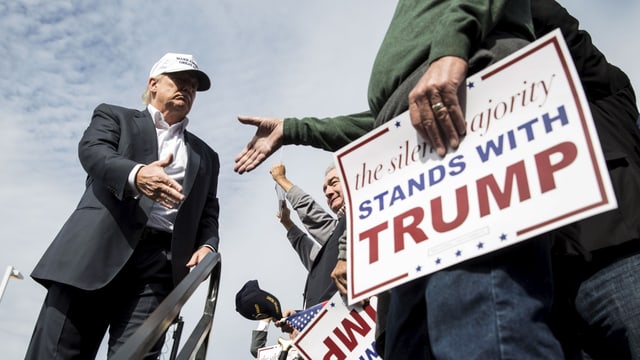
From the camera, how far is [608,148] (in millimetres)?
1647

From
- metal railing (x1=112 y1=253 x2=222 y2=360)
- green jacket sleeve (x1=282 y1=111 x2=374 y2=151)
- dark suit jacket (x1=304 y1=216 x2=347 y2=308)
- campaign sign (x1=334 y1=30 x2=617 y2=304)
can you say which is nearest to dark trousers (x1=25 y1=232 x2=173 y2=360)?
metal railing (x1=112 y1=253 x2=222 y2=360)

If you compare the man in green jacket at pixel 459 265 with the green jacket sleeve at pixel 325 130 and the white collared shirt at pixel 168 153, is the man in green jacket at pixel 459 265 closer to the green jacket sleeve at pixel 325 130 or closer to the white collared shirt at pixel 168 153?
the green jacket sleeve at pixel 325 130

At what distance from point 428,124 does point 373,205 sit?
0.26 metres

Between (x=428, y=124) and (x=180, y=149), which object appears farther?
(x=180, y=149)

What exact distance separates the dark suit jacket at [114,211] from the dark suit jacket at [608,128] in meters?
1.73

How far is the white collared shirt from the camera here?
267 cm

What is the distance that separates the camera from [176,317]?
2223 mm

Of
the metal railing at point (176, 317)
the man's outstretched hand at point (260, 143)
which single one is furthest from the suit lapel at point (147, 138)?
the man's outstretched hand at point (260, 143)

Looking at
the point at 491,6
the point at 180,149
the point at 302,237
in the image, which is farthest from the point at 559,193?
the point at 302,237

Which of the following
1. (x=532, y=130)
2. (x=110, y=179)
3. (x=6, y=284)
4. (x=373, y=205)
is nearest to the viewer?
(x=532, y=130)

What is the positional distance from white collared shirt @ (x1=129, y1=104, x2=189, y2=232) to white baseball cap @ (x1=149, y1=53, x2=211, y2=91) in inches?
8.5

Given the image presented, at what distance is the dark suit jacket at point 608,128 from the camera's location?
1491 millimetres

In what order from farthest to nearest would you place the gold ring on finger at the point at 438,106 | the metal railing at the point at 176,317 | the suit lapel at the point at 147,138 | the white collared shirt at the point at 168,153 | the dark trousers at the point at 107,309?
the suit lapel at the point at 147,138 < the white collared shirt at the point at 168,153 < the dark trousers at the point at 107,309 < the metal railing at the point at 176,317 < the gold ring on finger at the point at 438,106

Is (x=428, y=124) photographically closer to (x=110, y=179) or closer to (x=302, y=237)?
(x=110, y=179)
